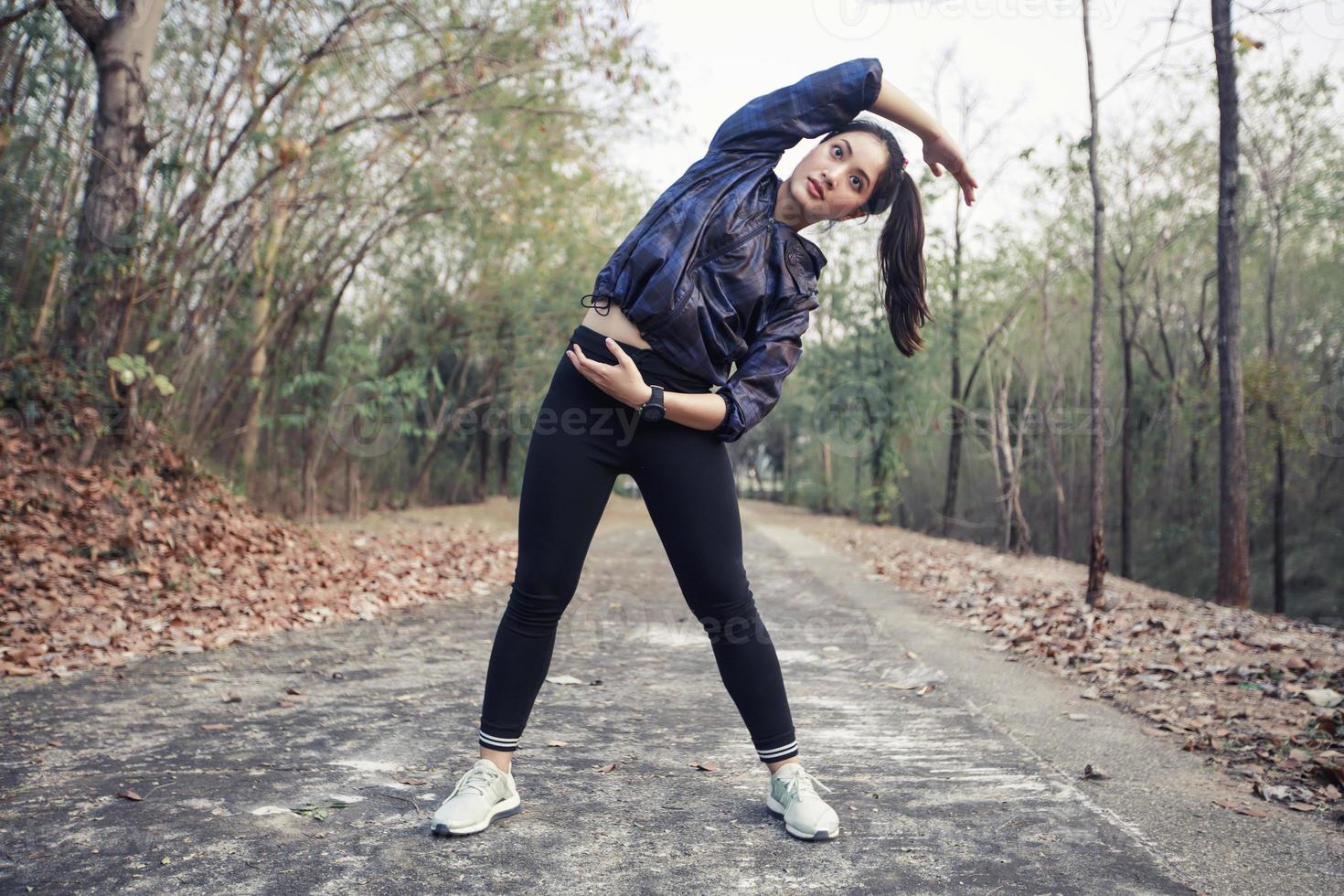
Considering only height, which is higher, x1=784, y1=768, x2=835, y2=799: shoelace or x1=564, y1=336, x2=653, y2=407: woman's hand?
x1=564, y1=336, x2=653, y2=407: woman's hand

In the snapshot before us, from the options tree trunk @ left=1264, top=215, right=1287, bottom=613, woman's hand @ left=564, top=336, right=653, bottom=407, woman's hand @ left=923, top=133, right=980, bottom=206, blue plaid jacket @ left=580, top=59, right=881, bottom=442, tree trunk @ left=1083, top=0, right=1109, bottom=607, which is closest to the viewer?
woman's hand @ left=564, top=336, right=653, bottom=407

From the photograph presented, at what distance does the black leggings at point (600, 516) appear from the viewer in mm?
2402

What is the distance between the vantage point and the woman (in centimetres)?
237

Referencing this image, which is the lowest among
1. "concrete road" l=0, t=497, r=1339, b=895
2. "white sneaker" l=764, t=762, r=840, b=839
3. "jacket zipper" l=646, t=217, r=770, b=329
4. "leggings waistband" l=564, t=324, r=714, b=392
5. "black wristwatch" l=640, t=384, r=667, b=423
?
"concrete road" l=0, t=497, r=1339, b=895

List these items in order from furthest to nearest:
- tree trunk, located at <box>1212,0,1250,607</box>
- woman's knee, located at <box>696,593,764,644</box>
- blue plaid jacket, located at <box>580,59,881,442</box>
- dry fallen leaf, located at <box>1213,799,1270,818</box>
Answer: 1. tree trunk, located at <box>1212,0,1250,607</box>
2. dry fallen leaf, located at <box>1213,799,1270,818</box>
3. woman's knee, located at <box>696,593,764,644</box>
4. blue plaid jacket, located at <box>580,59,881,442</box>

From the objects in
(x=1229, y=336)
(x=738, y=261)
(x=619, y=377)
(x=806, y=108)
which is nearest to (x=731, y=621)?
(x=619, y=377)

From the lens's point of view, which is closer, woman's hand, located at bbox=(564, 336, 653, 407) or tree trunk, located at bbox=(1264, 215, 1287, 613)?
woman's hand, located at bbox=(564, 336, 653, 407)

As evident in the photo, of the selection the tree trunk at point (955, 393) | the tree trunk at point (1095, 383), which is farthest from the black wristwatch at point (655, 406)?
the tree trunk at point (955, 393)

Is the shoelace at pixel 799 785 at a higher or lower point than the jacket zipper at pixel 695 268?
lower

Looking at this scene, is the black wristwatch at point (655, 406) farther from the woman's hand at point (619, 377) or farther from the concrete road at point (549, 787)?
the concrete road at point (549, 787)

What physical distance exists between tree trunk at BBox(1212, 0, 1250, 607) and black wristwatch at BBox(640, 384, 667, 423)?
8337 millimetres

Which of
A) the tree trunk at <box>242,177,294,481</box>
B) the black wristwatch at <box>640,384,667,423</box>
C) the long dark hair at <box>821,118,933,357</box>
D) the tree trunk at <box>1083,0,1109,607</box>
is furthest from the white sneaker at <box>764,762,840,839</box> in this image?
the tree trunk at <box>242,177,294,481</box>

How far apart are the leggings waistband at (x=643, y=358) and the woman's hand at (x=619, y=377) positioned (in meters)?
0.10

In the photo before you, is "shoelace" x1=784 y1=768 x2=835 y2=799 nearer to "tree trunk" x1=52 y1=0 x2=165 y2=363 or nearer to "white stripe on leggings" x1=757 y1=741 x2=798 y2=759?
"white stripe on leggings" x1=757 y1=741 x2=798 y2=759
